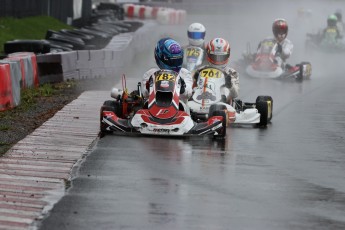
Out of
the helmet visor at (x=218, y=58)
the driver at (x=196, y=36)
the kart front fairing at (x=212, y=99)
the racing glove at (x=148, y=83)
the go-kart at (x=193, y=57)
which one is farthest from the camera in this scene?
the driver at (x=196, y=36)

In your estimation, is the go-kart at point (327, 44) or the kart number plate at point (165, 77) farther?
the go-kart at point (327, 44)

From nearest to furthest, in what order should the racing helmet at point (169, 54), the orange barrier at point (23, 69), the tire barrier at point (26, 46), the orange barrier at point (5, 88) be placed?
the racing helmet at point (169, 54), the orange barrier at point (5, 88), the orange barrier at point (23, 69), the tire barrier at point (26, 46)

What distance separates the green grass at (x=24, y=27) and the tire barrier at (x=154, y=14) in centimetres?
1607

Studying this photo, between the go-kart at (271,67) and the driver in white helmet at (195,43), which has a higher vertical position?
the driver in white helmet at (195,43)

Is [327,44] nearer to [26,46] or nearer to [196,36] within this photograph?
[196,36]

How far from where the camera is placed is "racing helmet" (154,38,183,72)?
1275 centimetres

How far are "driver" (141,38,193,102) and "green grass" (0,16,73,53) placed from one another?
8702 mm

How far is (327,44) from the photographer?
103 ft

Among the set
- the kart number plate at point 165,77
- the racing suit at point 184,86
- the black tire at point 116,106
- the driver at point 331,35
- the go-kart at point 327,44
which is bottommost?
the go-kart at point 327,44

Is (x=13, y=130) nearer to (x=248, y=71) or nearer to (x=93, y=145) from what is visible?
(x=93, y=145)

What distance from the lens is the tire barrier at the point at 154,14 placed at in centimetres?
4397

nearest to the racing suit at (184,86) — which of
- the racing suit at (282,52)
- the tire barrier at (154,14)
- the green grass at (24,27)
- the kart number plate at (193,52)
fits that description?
the kart number plate at (193,52)

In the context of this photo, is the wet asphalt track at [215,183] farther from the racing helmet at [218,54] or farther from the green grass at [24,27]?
the green grass at [24,27]

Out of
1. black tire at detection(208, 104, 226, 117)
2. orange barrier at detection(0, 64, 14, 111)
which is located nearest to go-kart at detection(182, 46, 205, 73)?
orange barrier at detection(0, 64, 14, 111)
